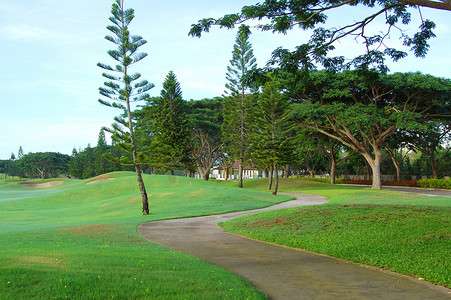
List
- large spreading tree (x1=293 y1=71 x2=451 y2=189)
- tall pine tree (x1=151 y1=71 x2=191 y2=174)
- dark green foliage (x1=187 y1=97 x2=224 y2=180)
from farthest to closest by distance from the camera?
dark green foliage (x1=187 y1=97 x2=224 y2=180) < tall pine tree (x1=151 y1=71 x2=191 y2=174) < large spreading tree (x1=293 y1=71 x2=451 y2=189)

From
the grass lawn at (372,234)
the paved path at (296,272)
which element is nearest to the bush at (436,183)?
the grass lawn at (372,234)

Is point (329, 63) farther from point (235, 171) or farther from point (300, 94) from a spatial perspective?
point (235, 171)

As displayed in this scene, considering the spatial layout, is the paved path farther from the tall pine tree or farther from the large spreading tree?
the tall pine tree

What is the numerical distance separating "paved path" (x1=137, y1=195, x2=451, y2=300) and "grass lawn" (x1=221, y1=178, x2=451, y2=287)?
1.48 ft

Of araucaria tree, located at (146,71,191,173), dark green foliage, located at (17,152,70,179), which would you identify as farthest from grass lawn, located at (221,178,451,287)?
dark green foliage, located at (17,152,70,179)

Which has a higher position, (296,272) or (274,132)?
(274,132)

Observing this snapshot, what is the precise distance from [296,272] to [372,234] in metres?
3.68

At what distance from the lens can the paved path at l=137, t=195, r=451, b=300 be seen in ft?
18.5

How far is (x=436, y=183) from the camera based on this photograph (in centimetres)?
3962

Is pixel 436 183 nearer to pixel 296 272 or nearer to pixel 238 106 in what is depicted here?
pixel 238 106

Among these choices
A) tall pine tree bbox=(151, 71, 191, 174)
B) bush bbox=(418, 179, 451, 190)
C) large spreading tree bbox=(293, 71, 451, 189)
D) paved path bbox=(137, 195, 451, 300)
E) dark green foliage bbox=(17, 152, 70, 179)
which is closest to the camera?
paved path bbox=(137, 195, 451, 300)

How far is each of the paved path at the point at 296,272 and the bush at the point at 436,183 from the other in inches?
1384

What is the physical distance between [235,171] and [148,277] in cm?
9547

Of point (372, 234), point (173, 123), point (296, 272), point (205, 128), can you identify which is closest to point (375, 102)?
point (173, 123)
